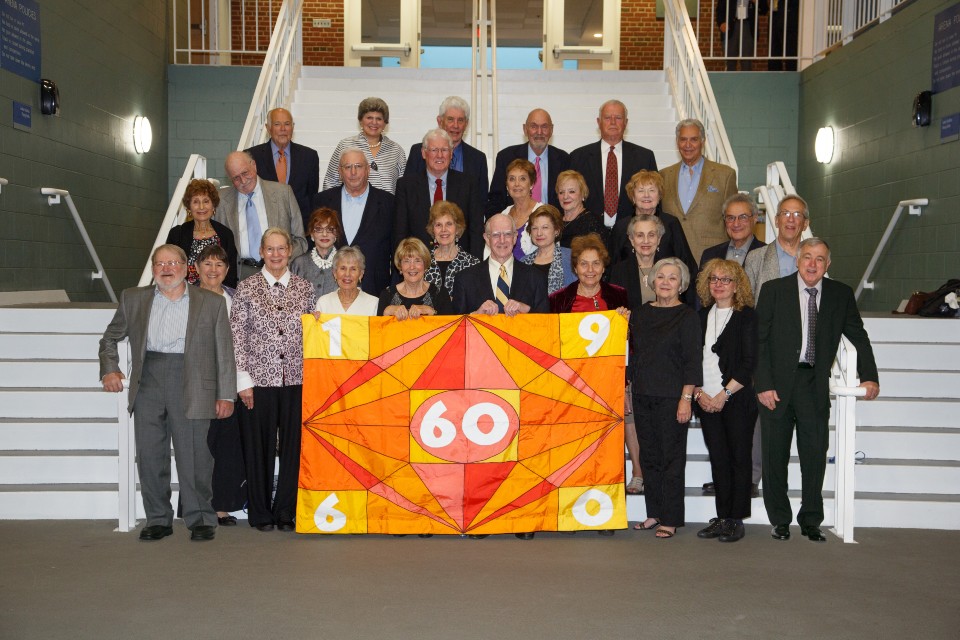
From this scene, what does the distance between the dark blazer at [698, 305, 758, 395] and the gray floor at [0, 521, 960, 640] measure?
813 millimetres

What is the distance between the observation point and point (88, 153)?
8.79 meters

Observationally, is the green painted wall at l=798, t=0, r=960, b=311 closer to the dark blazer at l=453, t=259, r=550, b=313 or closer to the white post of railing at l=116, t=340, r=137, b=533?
the dark blazer at l=453, t=259, r=550, b=313

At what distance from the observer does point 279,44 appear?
895 centimetres

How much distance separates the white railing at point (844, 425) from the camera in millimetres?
4852

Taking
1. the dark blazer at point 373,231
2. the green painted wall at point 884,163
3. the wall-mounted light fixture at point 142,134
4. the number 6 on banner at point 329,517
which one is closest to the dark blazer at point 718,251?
the dark blazer at point 373,231

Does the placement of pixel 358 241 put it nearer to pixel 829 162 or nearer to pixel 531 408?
pixel 531 408

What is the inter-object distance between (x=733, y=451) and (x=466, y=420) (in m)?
1.33

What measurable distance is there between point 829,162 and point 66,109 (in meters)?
7.13

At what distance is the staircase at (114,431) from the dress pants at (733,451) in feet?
1.09

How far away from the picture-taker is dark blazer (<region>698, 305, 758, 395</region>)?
4797 millimetres

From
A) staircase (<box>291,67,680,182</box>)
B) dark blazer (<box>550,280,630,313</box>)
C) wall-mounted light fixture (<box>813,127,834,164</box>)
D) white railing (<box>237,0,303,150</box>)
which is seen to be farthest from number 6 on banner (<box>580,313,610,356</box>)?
wall-mounted light fixture (<box>813,127,834,164</box>)

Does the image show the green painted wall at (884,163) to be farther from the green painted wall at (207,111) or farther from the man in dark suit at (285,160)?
the green painted wall at (207,111)

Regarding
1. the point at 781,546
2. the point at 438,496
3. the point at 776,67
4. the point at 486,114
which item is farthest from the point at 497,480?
the point at 776,67

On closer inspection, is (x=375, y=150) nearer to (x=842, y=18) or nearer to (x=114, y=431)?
(x=114, y=431)
